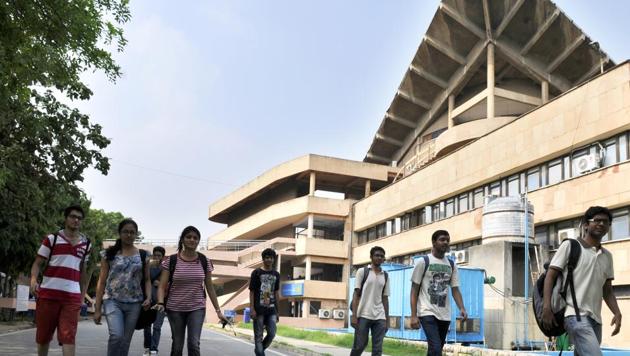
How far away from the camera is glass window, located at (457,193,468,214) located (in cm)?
3350

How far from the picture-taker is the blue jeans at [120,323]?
22.2ft

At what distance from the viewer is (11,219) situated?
2138 cm

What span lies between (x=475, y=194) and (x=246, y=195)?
33732mm

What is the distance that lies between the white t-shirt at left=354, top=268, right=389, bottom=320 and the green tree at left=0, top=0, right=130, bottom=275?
6.07 metres

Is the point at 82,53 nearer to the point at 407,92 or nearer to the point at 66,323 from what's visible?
the point at 66,323

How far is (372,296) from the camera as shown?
28.6ft

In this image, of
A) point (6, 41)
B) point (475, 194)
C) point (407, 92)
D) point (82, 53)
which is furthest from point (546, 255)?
point (407, 92)

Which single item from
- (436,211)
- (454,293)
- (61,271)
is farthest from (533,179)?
(61,271)

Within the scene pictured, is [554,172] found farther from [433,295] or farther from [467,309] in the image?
[433,295]

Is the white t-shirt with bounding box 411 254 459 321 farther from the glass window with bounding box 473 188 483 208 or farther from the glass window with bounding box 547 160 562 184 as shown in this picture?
the glass window with bounding box 473 188 483 208

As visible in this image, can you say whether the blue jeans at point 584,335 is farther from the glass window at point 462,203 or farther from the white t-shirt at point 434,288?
the glass window at point 462,203

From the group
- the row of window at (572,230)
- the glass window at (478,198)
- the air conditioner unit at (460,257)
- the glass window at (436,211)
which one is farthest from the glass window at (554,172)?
the glass window at (436,211)

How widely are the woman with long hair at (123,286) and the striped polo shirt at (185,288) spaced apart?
240mm

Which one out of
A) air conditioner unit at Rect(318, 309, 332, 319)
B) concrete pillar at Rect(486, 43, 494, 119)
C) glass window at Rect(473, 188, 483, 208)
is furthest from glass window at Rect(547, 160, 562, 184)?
air conditioner unit at Rect(318, 309, 332, 319)
